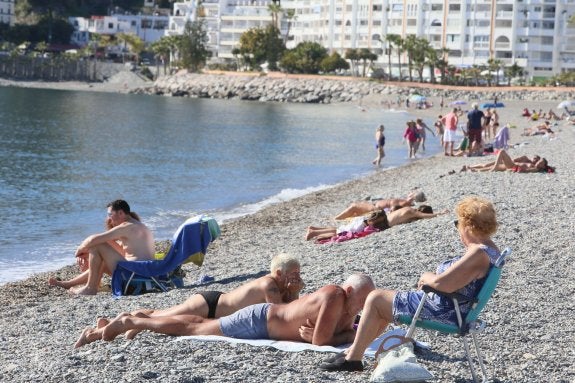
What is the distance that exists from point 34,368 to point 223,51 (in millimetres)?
152407

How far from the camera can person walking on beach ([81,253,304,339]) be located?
8.34 metres

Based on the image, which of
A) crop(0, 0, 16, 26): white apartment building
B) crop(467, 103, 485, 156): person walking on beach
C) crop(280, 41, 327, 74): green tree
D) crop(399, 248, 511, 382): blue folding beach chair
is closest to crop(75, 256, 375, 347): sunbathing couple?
crop(399, 248, 511, 382): blue folding beach chair

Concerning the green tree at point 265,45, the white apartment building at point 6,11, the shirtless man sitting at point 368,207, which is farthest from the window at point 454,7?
the shirtless man sitting at point 368,207

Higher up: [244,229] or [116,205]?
[116,205]

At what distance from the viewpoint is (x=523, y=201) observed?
53.8ft

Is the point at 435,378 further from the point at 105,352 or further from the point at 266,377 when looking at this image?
the point at 105,352

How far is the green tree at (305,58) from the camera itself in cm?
12650

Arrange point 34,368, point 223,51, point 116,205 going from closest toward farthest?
1. point 34,368
2. point 116,205
3. point 223,51

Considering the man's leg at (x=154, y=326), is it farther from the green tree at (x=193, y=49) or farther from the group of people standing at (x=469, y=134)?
the green tree at (x=193, y=49)

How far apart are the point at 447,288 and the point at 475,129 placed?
24.2 metres

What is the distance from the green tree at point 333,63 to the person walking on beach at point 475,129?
308ft

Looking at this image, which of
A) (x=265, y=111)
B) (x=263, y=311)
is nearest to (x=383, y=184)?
(x=263, y=311)

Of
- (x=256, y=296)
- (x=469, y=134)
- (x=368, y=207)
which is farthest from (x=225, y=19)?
(x=256, y=296)

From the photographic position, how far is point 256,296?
8.41m
